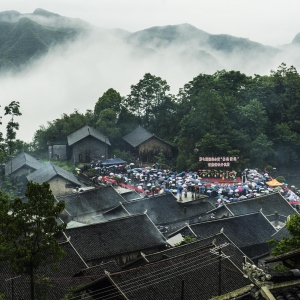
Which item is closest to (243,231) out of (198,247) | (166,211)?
(166,211)

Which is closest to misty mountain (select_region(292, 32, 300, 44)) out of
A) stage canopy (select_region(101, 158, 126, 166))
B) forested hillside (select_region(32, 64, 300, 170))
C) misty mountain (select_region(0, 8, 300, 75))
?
misty mountain (select_region(0, 8, 300, 75))

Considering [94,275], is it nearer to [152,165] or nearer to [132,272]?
[132,272]

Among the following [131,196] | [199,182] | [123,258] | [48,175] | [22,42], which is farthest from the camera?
[22,42]

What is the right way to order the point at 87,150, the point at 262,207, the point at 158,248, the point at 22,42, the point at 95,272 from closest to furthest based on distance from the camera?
the point at 95,272
the point at 158,248
the point at 262,207
the point at 87,150
the point at 22,42

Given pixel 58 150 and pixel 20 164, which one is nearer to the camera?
pixel 20 164

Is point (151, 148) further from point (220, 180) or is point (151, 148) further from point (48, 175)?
point (48, 175)

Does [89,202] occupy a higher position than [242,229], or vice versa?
[242,229]
